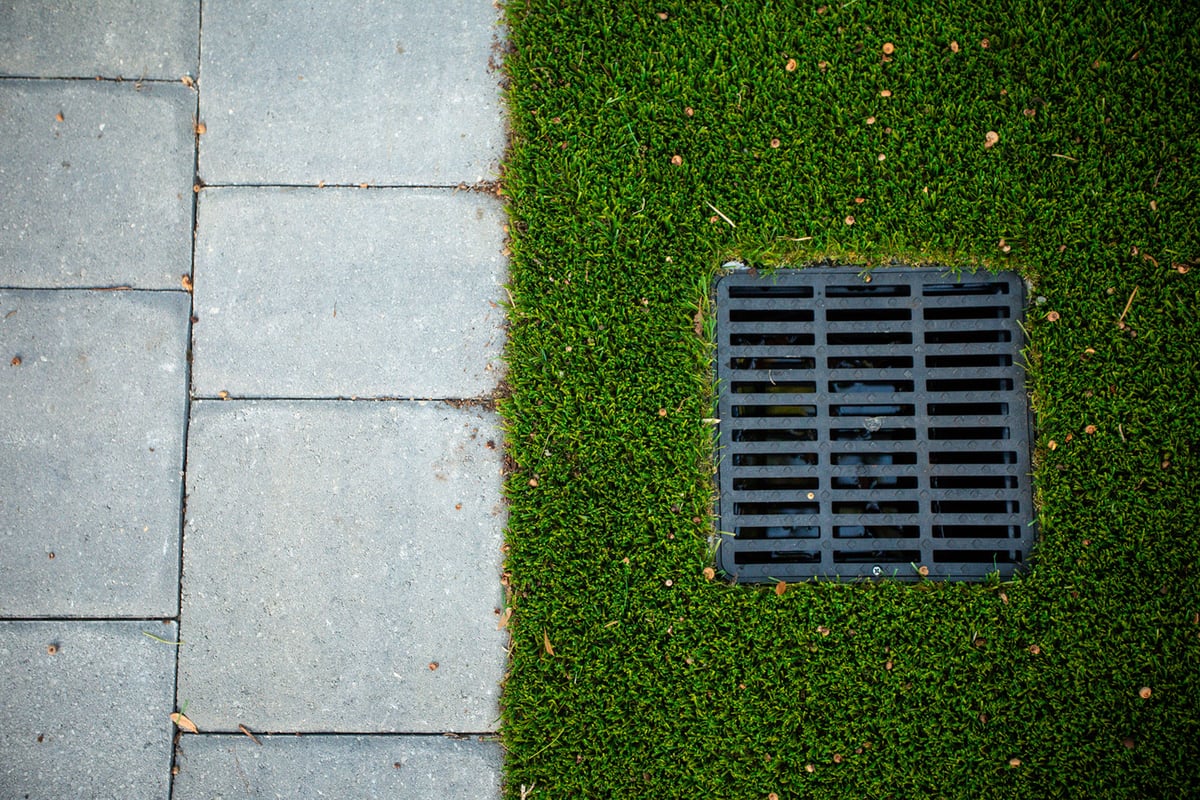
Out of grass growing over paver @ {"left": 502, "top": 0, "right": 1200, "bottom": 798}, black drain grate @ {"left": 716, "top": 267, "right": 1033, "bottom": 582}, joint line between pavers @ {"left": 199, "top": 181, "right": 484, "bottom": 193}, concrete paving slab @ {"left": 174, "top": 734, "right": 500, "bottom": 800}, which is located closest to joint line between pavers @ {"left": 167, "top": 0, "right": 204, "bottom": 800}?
concrete paving slab @ {"left": 174, "top": 734, "right": 500, "bottom": 800}

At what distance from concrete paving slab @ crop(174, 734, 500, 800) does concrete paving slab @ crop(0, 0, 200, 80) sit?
2.47m

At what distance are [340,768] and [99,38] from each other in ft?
9.28

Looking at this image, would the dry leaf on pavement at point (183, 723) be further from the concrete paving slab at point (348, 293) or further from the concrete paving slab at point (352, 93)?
the concrete paving slab at point (352, 93)

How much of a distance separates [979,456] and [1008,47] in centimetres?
149

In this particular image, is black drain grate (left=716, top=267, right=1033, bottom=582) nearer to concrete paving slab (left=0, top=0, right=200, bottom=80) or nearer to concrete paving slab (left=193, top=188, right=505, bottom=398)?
concrete paving slab (left=193, top=188, right=505, bottom=398)

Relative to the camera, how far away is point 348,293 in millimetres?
2717

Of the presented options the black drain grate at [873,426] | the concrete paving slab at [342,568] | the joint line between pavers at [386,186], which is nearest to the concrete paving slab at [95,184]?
the joint line between pavers at [386,186]

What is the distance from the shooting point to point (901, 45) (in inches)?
107

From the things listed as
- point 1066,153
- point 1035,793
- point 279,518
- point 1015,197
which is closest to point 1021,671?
point 1035,793

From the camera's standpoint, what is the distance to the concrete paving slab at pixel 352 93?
9.08 ft

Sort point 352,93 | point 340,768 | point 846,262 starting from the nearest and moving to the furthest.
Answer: point 340,768, point 846,262, point 352,93

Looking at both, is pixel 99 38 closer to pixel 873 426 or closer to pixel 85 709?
pixel 85 709

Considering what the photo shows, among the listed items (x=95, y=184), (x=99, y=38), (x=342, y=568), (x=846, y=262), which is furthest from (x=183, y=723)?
(x=846, y=262)

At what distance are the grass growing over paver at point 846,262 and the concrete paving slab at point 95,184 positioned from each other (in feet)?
4.13
